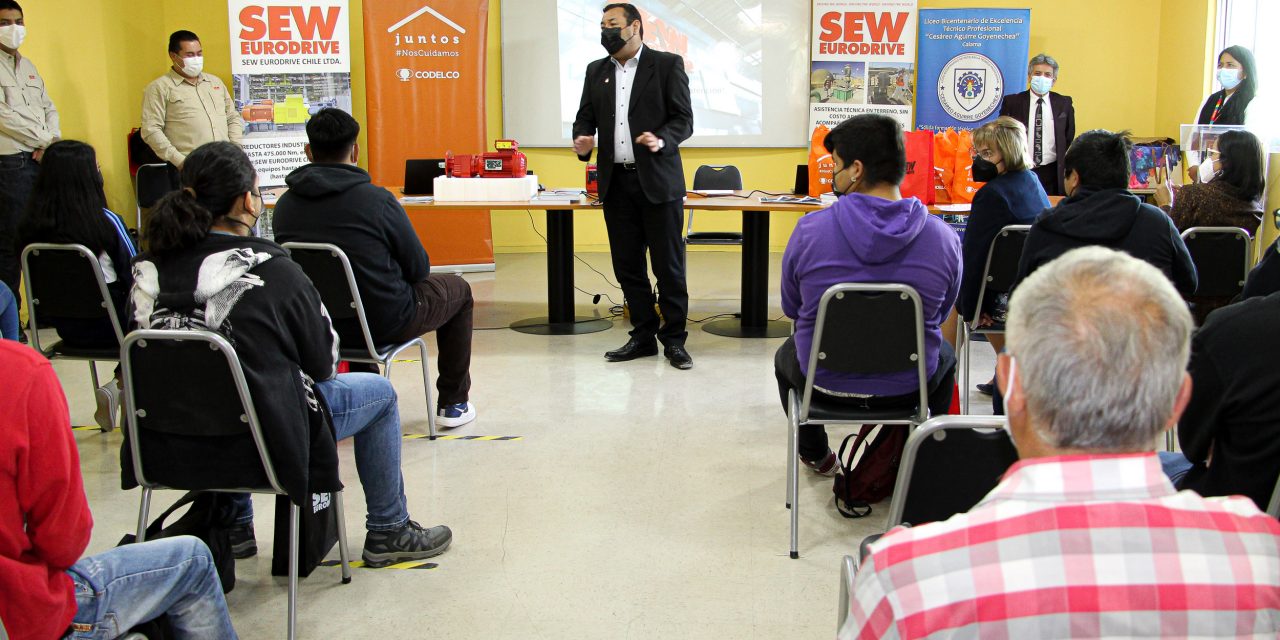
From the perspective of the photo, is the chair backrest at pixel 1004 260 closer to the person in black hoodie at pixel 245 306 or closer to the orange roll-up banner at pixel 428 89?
the person in black hoodie at pixel 245 306

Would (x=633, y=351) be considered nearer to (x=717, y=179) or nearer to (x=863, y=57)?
(x=717, y=179)

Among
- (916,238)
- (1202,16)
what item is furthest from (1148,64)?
(916,238)

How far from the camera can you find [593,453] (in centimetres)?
367

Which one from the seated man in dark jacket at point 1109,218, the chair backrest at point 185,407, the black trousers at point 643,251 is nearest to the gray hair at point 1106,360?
the chair backrest at point 185,407

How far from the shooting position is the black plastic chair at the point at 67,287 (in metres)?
3.38

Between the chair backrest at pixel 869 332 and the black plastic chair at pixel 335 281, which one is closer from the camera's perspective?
the chair backrest at pixel 869 332

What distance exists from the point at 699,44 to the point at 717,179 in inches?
104

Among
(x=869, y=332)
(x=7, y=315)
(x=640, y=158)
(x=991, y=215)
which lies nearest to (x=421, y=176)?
(x=640, y=158)

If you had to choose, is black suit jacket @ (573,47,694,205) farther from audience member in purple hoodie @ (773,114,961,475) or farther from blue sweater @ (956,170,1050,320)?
audience member in purple hoodie @ (773,114,961,475)

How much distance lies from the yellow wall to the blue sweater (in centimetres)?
447

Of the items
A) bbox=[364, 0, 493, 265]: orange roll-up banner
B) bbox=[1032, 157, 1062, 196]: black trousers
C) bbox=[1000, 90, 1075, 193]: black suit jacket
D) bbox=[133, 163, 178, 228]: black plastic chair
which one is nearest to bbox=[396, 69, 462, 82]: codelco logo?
bbox=[364, 0, 493, 265]: orange roll-up banner

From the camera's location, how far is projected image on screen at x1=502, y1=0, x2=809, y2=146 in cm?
833

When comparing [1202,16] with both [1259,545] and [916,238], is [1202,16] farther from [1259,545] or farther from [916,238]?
[1259,545]

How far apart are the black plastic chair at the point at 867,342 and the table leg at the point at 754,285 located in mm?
2746
